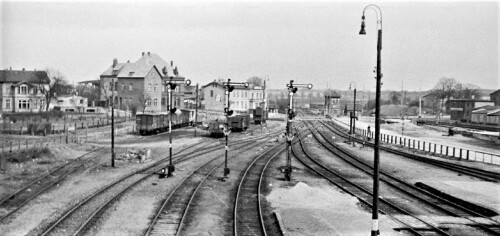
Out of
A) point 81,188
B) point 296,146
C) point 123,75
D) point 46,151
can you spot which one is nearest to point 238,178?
point 81,188

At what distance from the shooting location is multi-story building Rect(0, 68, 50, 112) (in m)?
74.1

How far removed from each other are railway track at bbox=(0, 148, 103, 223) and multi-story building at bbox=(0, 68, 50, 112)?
154ft

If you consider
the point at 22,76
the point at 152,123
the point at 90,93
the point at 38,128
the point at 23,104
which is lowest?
the point at 38,128

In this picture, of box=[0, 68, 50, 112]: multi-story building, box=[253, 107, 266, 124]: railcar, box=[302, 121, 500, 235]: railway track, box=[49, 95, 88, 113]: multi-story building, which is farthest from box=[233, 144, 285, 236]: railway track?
box=[49, 95, 88, 113]: multi-story building

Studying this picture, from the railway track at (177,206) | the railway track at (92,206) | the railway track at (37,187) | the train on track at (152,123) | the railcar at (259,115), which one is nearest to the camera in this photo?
the railway track at (92,206)

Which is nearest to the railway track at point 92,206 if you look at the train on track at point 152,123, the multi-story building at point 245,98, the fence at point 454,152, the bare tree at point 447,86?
the train on track at point 152,123

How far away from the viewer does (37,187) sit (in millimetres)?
23375

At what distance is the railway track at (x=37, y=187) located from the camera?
19.2m

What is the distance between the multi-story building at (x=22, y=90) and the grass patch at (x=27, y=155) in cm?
4226

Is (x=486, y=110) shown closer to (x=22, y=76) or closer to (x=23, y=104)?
(x=23, y=104)

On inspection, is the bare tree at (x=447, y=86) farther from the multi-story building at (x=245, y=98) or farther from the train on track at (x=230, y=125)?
the train on track at (x=230, y=125)

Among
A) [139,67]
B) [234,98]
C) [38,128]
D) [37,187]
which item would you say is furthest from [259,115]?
[37,187]

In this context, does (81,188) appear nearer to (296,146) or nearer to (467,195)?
(467,195)

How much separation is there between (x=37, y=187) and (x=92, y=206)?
595cm
